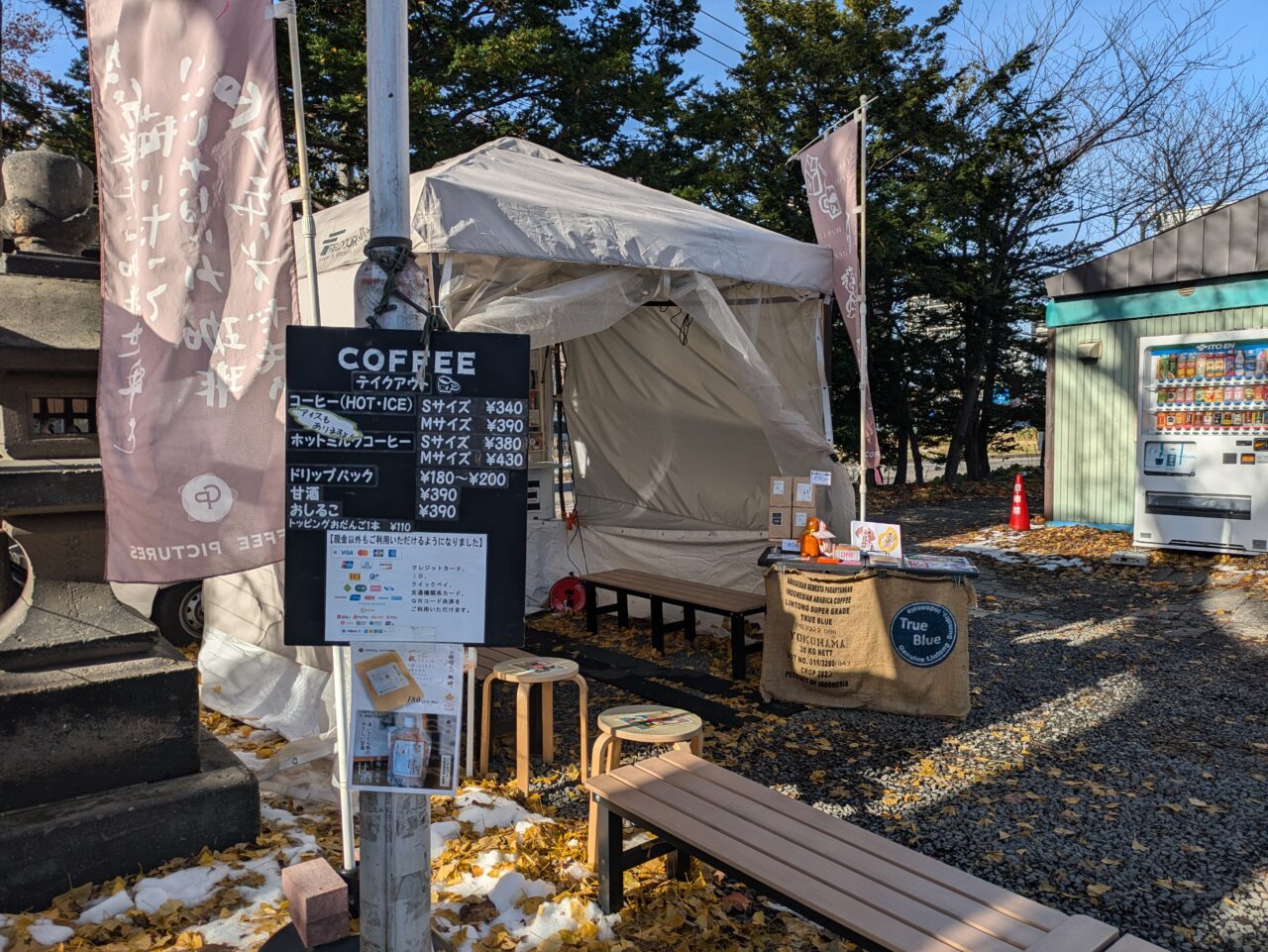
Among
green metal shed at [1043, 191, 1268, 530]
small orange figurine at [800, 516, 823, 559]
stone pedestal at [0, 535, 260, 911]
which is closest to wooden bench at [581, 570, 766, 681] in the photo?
small orange figurine at [800, 516, 823, 559]

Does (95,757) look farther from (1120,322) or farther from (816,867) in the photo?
(1120,322)

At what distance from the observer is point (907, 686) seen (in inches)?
203

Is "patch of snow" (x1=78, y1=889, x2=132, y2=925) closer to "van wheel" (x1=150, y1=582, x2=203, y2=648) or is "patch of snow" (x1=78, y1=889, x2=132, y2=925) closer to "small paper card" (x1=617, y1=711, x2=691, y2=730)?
"small paper card" (x1=617, y1=711, x2=691, y2=730)

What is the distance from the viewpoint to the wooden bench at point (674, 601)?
5.87 meters

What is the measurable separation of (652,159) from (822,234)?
31.7 feet

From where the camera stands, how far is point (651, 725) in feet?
11.7

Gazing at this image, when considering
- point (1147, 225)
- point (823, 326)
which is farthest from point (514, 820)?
point (1147, 225)

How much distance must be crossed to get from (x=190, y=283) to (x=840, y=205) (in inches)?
193

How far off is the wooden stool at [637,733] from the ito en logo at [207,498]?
164 centimetres

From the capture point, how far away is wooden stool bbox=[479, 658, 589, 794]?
167 inches

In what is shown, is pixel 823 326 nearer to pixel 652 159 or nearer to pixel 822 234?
pixel 822 234

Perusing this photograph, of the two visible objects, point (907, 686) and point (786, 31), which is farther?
point (786, 31)

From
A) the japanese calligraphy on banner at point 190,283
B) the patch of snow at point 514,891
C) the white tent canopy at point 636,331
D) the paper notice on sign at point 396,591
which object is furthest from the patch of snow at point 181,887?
the white tent canopy at point 636,331

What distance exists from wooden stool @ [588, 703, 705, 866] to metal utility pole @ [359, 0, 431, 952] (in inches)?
44.8
